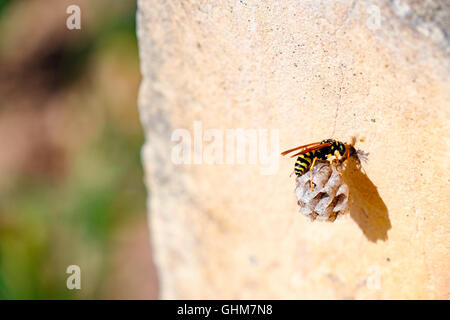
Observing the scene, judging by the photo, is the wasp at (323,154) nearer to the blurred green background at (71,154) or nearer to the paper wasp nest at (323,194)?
the paper wasp nest at (323,194)

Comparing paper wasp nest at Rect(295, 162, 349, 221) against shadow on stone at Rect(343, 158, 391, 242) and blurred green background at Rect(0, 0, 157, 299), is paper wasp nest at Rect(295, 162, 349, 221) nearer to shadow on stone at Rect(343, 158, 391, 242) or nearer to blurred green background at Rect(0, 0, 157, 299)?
shadow on stone at Rect(343, 158, 391, 242)

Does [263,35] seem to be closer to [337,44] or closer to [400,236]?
[337,44]

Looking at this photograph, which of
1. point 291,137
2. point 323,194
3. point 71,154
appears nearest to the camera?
point 323,194

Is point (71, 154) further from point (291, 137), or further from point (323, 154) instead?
point (323, 154)

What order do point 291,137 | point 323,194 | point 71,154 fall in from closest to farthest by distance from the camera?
point 323,194 → point 291,137 → point 71,154

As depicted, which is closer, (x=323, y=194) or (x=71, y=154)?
(x=323, y=194)

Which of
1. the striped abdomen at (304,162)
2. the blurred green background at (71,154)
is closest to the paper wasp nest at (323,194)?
the striped abdomen at (304,162)

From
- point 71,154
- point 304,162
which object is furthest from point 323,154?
point 71,154

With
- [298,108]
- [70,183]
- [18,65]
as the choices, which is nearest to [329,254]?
[298,108]
